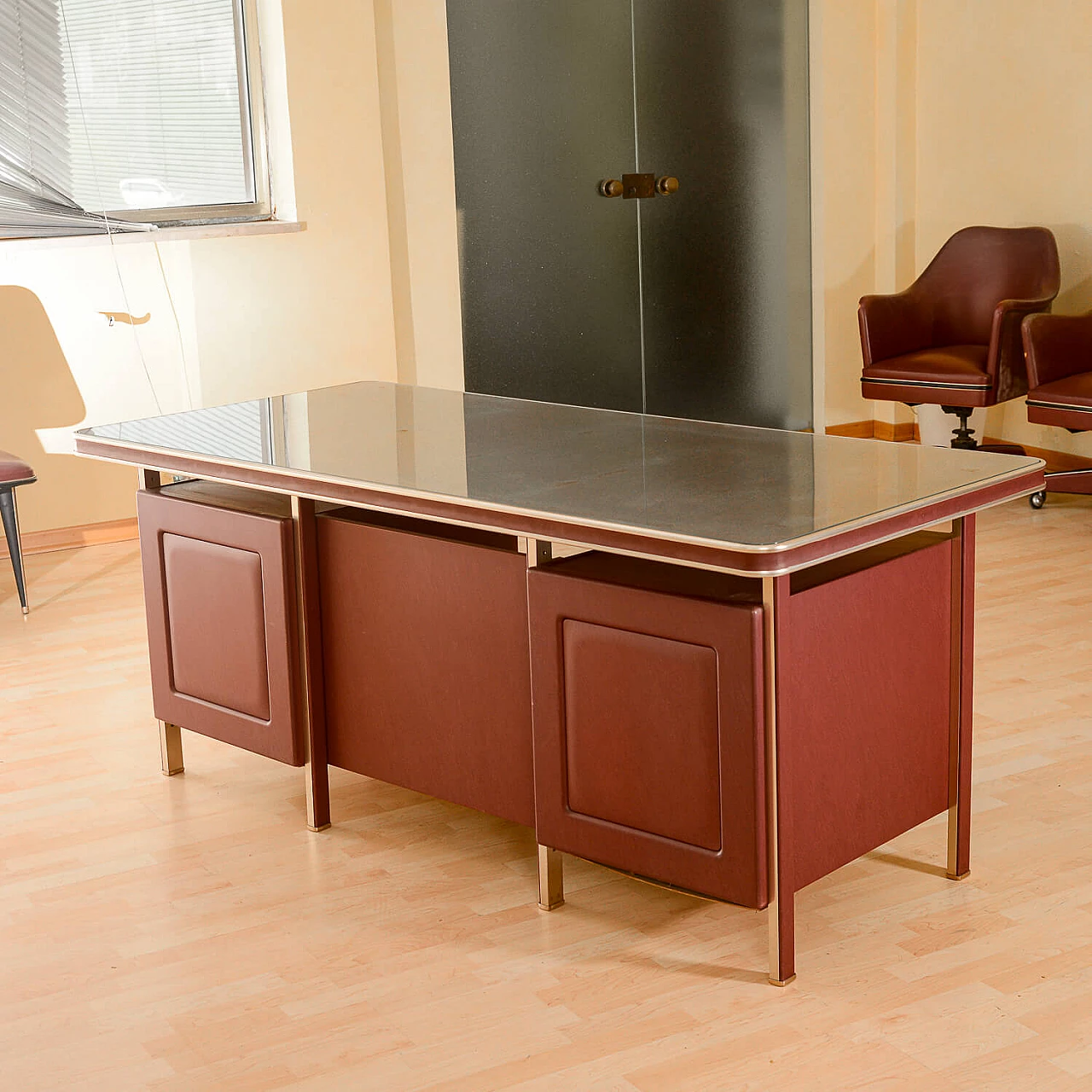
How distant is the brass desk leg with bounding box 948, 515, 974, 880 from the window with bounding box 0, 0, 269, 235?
3631mm

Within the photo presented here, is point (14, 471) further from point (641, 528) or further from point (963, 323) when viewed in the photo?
point (963, 323)

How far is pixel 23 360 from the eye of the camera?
4980mm

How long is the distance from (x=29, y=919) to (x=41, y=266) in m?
2.98

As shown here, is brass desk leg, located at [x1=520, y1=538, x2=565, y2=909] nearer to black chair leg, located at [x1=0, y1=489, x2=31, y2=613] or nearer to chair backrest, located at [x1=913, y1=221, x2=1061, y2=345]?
black chair leg, located at [x1=0, y1=489, x2=31, y2=613]

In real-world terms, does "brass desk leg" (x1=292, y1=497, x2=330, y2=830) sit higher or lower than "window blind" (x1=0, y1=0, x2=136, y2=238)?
lower

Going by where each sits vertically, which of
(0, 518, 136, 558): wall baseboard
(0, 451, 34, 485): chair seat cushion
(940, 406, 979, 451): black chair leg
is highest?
(0, 451, 34, 485): chair seat cushion

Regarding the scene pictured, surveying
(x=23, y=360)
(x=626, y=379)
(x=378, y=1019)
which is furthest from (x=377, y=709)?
(x=626, y=379)

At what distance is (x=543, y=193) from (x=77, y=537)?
7.35ft

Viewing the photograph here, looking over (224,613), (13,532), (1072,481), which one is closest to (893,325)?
(1072,481)

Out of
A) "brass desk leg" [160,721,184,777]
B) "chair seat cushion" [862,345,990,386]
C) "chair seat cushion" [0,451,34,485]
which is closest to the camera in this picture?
"brass desk leg" [160,721,184,777]

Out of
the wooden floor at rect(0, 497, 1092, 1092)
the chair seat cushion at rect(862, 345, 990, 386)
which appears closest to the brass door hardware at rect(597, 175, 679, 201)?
the chair seat cushion at rect(862, 345, 990, 386)

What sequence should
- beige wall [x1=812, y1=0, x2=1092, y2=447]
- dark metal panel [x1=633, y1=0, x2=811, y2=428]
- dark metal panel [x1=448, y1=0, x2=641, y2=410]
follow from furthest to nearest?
dark metal panel [x1=633, y1=0, x2=811, y2=428]
dark metal panel [x1=448, y1=0, x2=641, y2=410]
beige wall [x1=812, y1=0, x2=1092, y2=447]

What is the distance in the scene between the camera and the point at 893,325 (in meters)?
5.51

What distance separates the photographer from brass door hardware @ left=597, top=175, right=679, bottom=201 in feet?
19.4
